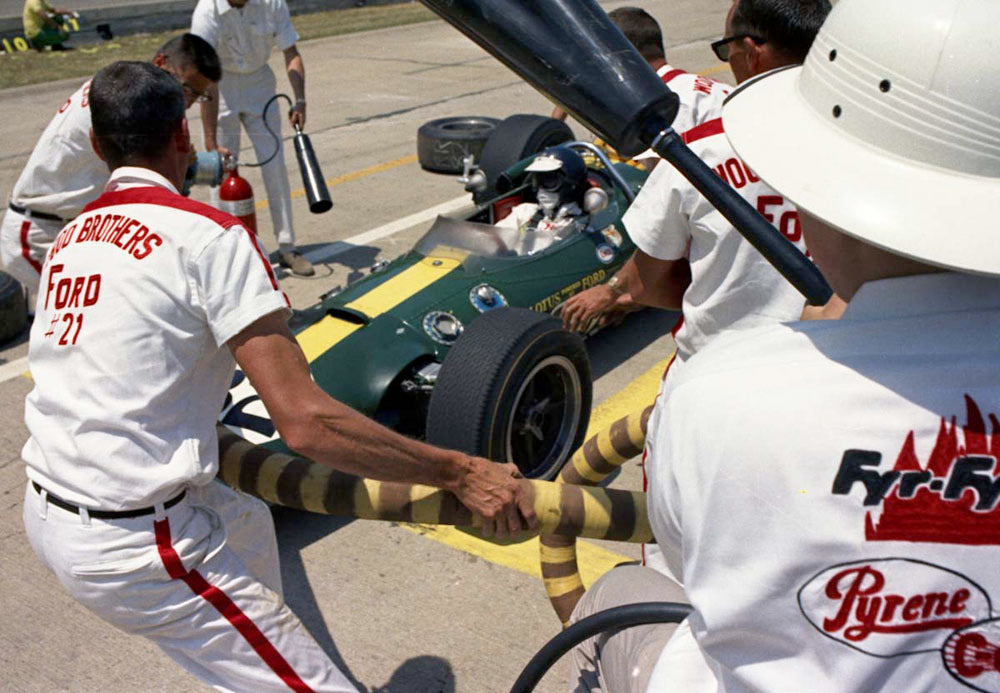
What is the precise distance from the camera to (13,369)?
5773mm

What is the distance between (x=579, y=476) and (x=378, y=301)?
1587mm

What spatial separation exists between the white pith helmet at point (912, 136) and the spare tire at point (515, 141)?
565 centimetres

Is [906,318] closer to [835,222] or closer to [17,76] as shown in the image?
[835,222]

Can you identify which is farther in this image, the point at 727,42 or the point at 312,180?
the point at 312,180

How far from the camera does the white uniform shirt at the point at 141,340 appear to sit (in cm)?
224

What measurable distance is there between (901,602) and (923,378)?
0.26 m

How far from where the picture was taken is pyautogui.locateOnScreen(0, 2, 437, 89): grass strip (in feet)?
49.7

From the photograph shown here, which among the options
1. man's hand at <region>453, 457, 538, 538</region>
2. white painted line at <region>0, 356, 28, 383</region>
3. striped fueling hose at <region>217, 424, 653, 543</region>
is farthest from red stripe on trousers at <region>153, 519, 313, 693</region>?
white painted line at <region>0, 356, 28, 383</region>

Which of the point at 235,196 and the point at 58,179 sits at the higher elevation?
the point at 58,179

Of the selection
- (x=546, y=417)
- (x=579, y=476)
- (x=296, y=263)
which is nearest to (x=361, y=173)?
(x=296, y=263)

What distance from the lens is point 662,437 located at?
1.25m

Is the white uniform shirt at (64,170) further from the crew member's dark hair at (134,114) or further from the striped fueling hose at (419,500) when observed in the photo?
the striped fueling hose at (419,500)

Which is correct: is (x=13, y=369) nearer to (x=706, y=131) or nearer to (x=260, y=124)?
(x=260, y=124)

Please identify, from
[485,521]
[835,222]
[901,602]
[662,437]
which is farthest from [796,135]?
[485,521]
